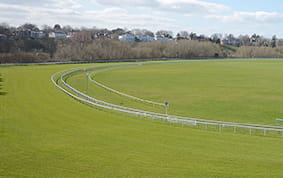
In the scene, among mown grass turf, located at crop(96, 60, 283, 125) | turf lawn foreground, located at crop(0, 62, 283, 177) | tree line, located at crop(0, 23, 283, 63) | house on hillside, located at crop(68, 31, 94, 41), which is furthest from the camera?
house on hillside, located at crop(68, 31, 94, 41)

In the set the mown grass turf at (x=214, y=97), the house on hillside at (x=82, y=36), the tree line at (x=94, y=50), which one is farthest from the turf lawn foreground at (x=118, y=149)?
the house on hillside at (x=82, y=36)

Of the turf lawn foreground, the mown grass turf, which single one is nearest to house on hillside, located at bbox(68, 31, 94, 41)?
the mown grass turf

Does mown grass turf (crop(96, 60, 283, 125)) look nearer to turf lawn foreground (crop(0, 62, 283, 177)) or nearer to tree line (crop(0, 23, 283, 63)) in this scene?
turf lawn foreground (crop(0, 62, 283, 177))

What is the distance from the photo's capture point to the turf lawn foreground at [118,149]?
11141 mm

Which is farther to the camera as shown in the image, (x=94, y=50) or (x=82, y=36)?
(x=82, y=36)

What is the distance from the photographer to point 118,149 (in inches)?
555

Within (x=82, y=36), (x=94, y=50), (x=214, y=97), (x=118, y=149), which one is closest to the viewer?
(x=118, y=149)

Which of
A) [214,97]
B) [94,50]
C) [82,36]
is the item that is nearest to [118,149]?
[214,97]

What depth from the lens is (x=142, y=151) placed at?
13.9 m

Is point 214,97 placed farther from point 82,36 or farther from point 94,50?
point 82,36

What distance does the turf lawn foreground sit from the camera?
1114 cm

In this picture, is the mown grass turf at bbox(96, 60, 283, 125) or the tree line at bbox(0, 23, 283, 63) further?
the tree line at bbox(0, 23, 283, 63)

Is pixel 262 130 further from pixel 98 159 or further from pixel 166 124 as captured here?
pixel 98 159

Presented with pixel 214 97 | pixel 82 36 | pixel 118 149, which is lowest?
pixel 214 97
